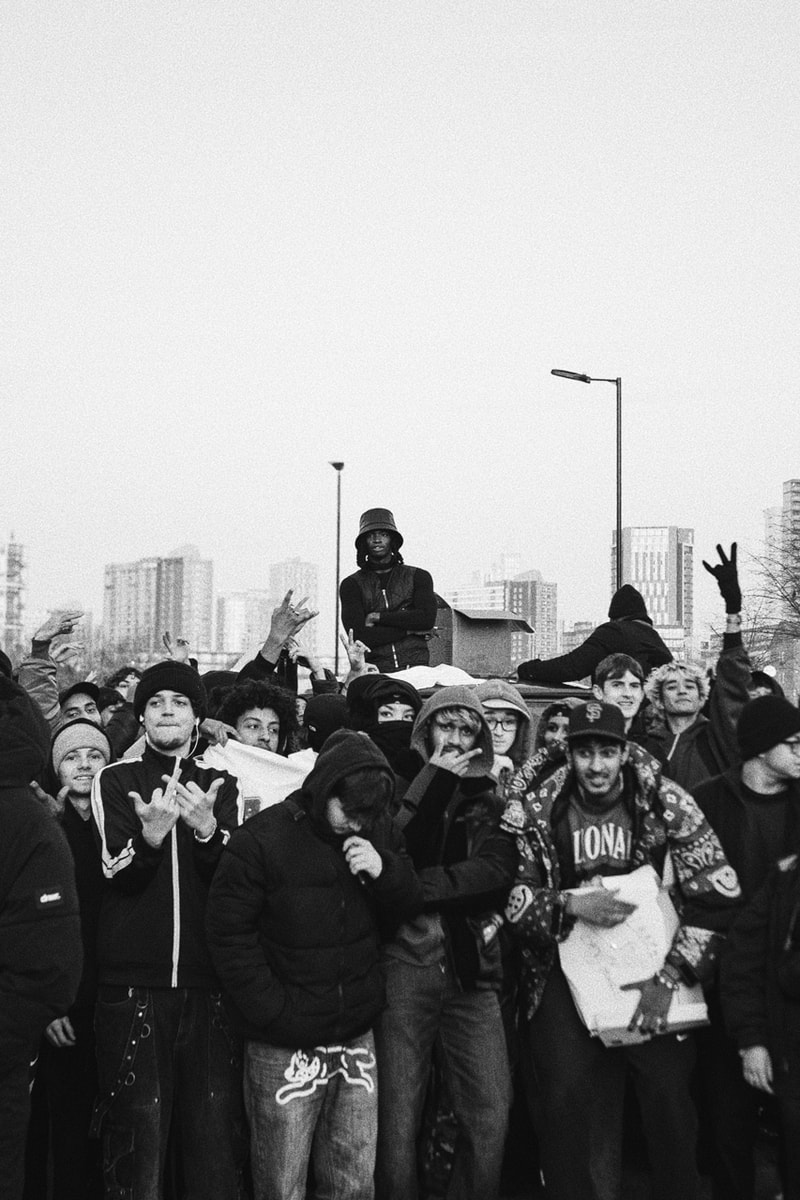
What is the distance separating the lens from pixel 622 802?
15.9 ft

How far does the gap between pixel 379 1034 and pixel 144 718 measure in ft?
5.39

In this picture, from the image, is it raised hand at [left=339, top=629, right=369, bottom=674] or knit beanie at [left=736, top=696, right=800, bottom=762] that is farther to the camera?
raised hand at [left=339, top=629, right=369, bottom=674]

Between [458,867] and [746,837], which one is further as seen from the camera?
[746,837]

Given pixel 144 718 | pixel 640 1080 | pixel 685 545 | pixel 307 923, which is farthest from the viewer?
pixel 685 545

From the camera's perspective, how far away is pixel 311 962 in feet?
14.1

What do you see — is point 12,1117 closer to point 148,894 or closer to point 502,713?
point 148,894

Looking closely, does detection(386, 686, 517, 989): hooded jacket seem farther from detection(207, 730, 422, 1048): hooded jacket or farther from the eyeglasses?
the eyeglasses

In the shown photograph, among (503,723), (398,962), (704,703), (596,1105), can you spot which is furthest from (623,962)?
(704,703)

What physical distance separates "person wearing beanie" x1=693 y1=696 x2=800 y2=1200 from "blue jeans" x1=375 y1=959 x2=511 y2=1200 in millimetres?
869

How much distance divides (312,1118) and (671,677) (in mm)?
3411

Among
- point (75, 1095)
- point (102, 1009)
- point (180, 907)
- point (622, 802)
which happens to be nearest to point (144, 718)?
point (180, 907)

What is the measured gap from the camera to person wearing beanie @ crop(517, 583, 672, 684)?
829cm

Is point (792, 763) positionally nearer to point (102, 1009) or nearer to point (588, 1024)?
point (588, 1024)

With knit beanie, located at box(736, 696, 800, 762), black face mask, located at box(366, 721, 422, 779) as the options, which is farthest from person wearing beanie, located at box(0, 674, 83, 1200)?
knit beanie, located at box(736, 696, 800, 762)
